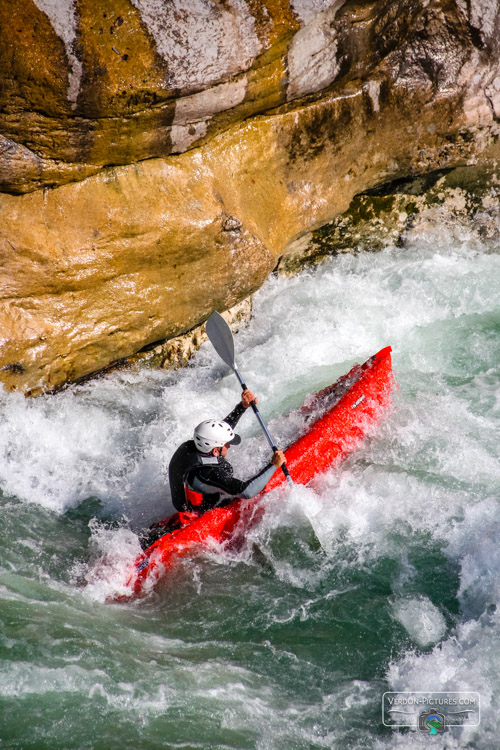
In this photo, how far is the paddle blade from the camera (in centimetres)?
509

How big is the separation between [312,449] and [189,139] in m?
2.91

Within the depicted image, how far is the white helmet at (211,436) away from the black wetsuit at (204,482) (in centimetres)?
7

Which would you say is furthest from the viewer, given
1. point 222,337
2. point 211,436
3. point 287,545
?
point 222,337

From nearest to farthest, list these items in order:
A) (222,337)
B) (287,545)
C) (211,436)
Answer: (211,436) < (287,545) < (222,337)

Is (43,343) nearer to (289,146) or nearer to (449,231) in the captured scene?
(289,146)

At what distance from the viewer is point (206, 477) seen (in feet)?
13.2

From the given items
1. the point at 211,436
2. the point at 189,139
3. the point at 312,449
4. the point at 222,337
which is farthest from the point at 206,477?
the point at 189,139

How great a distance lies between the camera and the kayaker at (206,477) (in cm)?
397

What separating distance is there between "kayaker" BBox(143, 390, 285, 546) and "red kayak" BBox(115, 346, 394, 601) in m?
0.10

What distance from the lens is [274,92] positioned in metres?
5.22

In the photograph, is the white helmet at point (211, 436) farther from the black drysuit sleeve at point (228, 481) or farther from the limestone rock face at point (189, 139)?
the limestone rock face at point (189, 139)

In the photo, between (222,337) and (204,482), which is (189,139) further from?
(204,482)

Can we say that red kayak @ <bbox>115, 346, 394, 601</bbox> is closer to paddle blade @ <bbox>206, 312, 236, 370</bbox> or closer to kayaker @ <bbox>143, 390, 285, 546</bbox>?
kayaker @ <bbox>143, 390, 285, 546</bbox>

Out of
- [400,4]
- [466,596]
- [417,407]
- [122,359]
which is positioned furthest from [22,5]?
[466,596]
